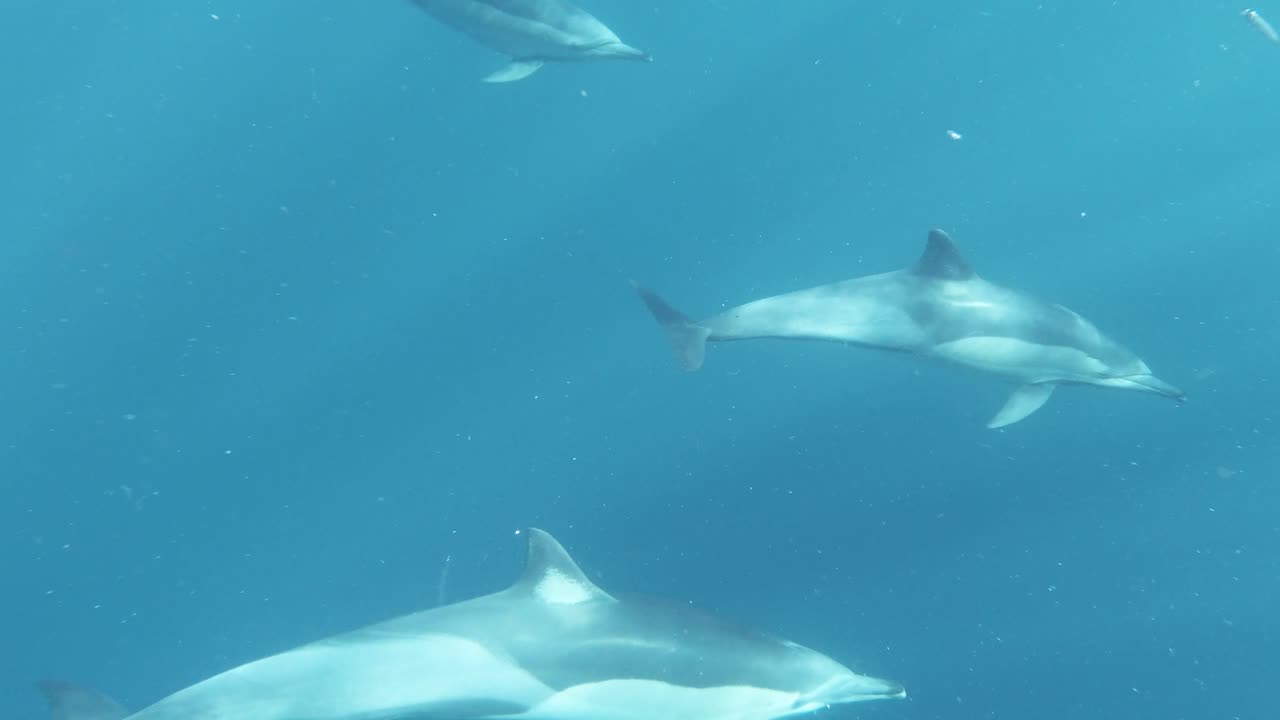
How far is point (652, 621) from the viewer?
595 cm

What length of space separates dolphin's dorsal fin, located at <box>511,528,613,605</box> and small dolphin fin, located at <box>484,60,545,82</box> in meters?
5.22

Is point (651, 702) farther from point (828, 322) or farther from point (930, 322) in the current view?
point (930, 322)

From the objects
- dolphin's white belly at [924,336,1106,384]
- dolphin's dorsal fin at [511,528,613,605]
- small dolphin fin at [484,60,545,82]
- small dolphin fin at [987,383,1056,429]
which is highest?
small dolphin fin at [484,60,545,82]

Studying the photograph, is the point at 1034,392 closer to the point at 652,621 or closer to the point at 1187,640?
the point at 1187,640

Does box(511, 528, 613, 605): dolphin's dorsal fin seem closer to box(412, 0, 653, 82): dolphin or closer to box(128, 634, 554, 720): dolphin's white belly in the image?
box(128, 634, 554, 720): dolphin's white belly

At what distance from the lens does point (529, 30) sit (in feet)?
29.2

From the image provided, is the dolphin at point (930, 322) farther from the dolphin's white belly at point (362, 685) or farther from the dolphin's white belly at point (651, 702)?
the dolphin's white belly at point (362, 685)

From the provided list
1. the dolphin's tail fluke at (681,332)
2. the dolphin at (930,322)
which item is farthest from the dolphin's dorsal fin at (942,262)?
the dolphin's tail fluke at (681,332)

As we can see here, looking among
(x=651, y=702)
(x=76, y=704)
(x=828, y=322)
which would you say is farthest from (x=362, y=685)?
(x=828, y=322)

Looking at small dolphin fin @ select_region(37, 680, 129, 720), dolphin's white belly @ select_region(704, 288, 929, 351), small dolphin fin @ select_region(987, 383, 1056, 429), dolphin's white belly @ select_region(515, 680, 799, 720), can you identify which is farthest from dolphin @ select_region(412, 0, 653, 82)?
small dolphin fin @ select_region(37, 680, 129, 720)

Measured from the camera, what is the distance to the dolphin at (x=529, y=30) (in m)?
Answer: 8.66

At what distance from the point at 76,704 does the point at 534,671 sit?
2.99 metres

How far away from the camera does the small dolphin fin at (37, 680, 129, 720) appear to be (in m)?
5.93

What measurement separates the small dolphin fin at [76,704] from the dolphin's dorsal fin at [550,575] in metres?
2.71
